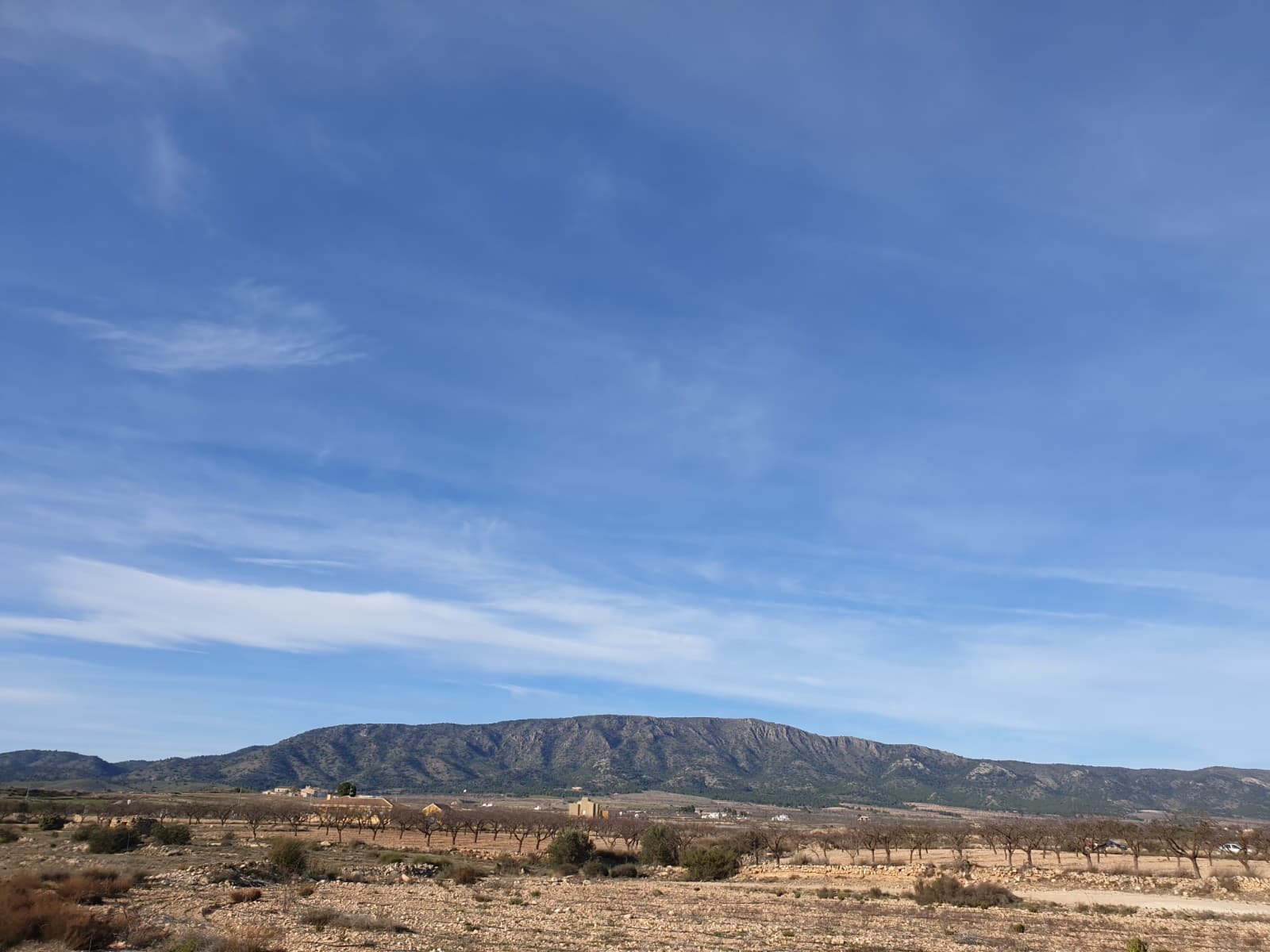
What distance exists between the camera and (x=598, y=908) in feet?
145

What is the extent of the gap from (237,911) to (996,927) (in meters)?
33.6

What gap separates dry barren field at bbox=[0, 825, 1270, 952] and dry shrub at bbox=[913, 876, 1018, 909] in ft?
5.27

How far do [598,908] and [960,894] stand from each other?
85.8 feet

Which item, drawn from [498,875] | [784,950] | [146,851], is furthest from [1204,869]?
[146,851]

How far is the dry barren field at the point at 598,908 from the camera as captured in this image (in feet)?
101

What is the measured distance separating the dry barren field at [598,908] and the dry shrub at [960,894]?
1606mm

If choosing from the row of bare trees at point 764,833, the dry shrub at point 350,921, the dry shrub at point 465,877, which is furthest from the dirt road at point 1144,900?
the dry shrub at point 350,921

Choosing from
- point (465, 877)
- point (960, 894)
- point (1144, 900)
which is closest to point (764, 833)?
point (960, 894)

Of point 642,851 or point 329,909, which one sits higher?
point 329,909

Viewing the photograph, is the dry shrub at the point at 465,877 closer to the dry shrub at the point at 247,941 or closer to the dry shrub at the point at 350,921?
the dry shrub at the point at 350,921

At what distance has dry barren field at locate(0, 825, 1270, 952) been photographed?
101ft

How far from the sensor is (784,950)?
29.7 m

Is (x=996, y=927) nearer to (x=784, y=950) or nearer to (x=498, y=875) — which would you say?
(x=784, y=950)

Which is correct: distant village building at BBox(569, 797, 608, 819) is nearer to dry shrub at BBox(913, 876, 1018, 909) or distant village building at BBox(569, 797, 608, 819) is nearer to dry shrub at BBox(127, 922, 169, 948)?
dry shrub at BBox(913, 876, 1018, 909)
